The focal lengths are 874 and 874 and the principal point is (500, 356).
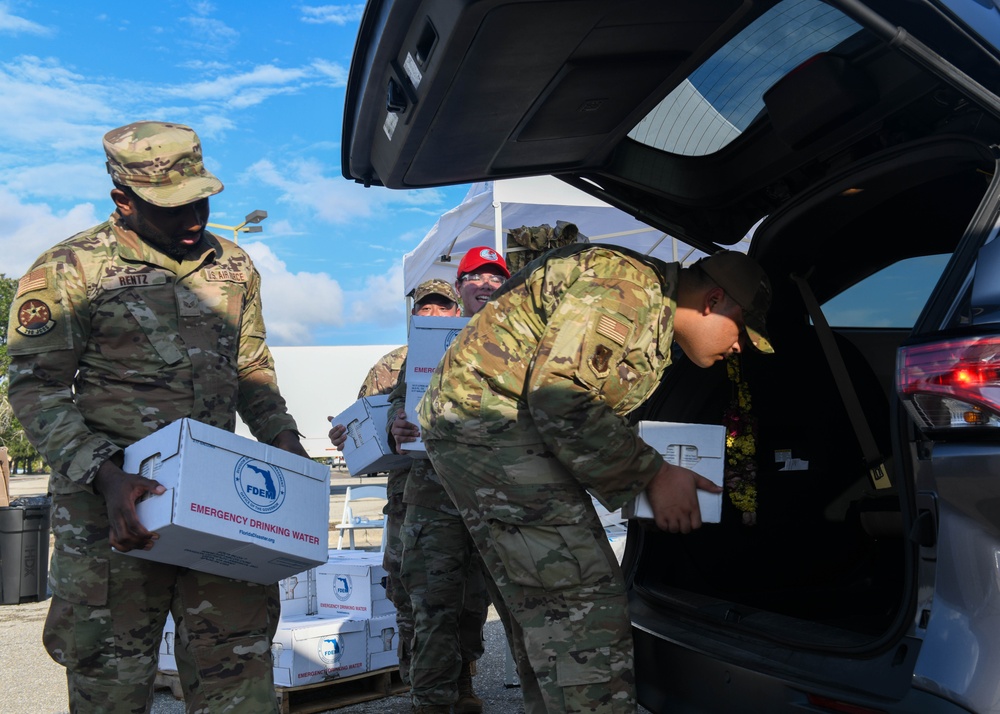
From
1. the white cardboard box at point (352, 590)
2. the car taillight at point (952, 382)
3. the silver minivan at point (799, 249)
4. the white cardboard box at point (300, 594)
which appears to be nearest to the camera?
the car taillight at point (952, 382)

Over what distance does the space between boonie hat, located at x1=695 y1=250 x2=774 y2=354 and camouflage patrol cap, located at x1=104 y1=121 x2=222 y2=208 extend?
141 cm

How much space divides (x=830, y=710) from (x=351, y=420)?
10.4ft

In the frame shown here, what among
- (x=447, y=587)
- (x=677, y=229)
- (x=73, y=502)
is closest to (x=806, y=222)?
(x=677, y=229)

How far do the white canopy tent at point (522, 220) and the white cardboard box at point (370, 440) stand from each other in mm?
4159

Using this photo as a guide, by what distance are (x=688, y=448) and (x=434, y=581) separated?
165 centimetres

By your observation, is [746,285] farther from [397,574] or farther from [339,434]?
[339,434]

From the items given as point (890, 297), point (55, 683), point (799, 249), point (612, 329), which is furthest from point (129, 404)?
point (55, 683)

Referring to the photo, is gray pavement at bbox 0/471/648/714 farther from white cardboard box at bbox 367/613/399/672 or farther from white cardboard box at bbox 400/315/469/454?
white cardboard box at bbox 400/315/469/454

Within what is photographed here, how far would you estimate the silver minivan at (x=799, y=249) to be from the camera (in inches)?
63.2

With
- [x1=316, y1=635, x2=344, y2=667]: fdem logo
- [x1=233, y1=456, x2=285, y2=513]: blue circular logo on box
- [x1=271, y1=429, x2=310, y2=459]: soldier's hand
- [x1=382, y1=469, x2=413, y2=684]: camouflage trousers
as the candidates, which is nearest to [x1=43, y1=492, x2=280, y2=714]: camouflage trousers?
[x1=233, y1=456, x2=285, y2=513]: blue circular logo on box

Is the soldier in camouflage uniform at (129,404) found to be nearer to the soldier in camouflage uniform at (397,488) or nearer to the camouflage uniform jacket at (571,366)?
the camouflage uniform jacket at (571,366)

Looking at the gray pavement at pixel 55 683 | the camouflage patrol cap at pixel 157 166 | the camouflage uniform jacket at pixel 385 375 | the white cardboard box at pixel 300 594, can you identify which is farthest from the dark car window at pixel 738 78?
the white cardboard box at pixel 300 594

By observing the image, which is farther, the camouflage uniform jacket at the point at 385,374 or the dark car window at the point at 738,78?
the camouflage uniform jacket at the point at 385,374

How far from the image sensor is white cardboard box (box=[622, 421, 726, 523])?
2.37m
